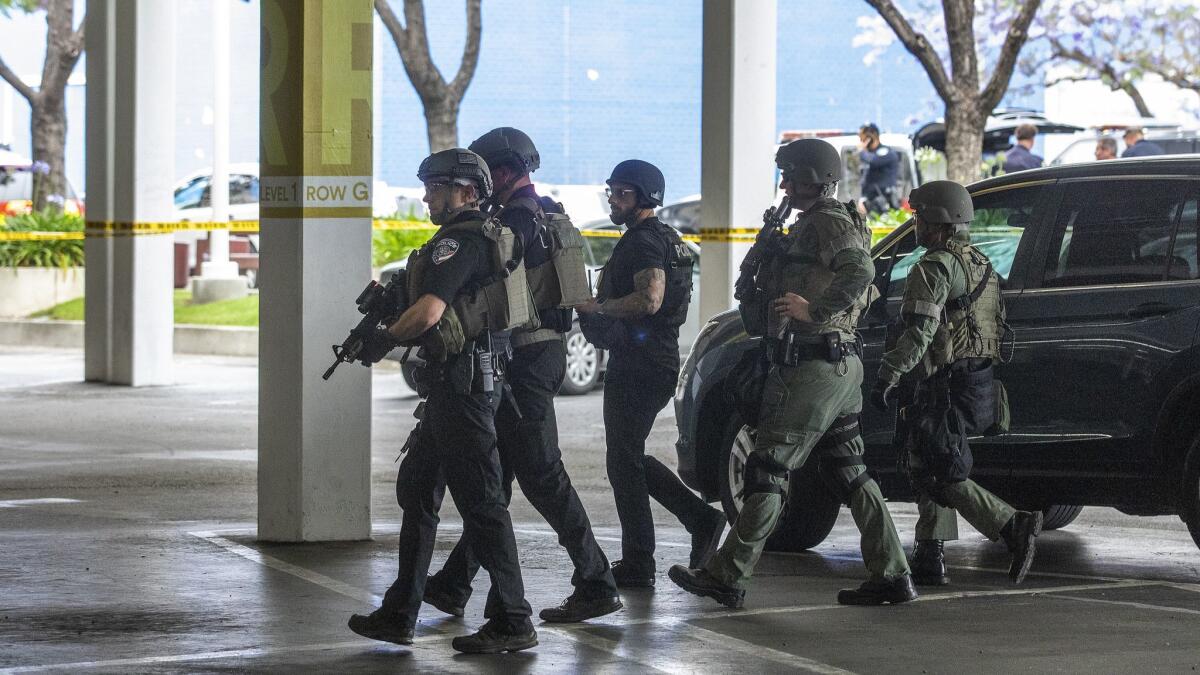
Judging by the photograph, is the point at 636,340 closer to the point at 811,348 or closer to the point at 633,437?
Answer: the point at 633,437

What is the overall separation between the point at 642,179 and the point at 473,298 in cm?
159

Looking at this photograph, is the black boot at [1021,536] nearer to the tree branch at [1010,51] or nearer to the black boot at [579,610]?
the black boot at [579,610]

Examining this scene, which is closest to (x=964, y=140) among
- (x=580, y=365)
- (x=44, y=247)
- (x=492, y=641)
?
(x=580, y=365)

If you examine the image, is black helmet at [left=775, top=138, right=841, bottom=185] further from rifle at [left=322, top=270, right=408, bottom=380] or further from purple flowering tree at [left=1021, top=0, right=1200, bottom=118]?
purple flowering tree at [left=1021, top=0, right=1200, bottom=118]

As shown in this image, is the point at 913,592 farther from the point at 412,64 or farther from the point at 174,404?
the point at 412,64

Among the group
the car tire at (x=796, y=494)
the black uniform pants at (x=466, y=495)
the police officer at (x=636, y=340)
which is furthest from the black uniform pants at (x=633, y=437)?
the black uniform pants at (x=466, y=495)

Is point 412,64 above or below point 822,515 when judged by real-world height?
above

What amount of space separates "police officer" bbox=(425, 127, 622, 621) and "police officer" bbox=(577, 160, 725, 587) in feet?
1.95

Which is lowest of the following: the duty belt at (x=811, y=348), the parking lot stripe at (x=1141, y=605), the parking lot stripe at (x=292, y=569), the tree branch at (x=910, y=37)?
the parking lot stripe at (x=1141, y=605)

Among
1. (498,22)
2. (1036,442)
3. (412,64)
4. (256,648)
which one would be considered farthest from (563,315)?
(498,22)

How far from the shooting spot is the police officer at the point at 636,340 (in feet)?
26.7

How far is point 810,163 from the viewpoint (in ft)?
24.9

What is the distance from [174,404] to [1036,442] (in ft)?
31.6

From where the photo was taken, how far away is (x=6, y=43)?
45.0 metres
